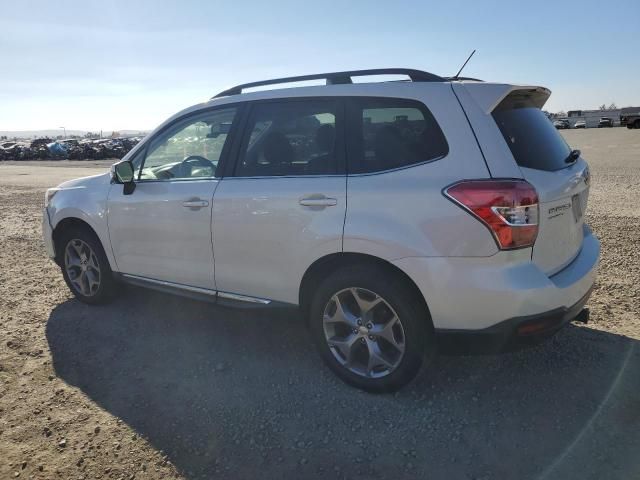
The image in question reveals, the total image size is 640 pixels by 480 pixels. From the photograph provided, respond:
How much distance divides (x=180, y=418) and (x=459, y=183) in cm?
214

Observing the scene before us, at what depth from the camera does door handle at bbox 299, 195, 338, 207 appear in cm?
294

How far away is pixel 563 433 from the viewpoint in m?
2.67

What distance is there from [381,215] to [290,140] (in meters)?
0.94

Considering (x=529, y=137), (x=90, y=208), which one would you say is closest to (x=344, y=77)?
(x=529, y=137)

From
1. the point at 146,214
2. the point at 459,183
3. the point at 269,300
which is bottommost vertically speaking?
the point at 269,300

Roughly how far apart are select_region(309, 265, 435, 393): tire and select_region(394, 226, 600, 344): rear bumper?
0.12 metres

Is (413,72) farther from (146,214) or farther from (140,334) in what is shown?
(140,334)

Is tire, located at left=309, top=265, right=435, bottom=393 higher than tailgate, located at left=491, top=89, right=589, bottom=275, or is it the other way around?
tailgate, located at left=491, top=89, right=589, bottom=275

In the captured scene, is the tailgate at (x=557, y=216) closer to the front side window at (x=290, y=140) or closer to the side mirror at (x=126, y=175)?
the front side window at (x=290, y=140)

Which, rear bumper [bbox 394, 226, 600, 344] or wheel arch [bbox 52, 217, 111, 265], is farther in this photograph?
wheel arch [bbox 52, 217, 111, 265]

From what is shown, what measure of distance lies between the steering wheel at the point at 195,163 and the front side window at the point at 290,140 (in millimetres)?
297

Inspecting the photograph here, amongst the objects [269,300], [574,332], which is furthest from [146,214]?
[574,332]

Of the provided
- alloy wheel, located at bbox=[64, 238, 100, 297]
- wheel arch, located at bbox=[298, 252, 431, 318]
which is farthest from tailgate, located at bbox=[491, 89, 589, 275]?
alloy wheel, located at bbox=[64, 238, 100, 297]

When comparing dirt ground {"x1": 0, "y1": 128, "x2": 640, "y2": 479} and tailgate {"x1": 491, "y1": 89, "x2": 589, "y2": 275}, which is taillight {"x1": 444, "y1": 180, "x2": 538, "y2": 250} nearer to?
tailgate {"x1": 491, "y1": 89, "x2": 589, "y2": 275}
